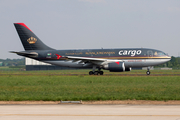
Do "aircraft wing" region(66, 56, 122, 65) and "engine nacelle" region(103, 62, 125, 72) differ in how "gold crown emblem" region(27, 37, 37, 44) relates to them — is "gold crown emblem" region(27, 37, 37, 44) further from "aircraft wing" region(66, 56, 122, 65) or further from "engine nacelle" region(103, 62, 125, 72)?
"engine nacelle" region(103, 62, 125, 72)

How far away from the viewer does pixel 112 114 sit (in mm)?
11758

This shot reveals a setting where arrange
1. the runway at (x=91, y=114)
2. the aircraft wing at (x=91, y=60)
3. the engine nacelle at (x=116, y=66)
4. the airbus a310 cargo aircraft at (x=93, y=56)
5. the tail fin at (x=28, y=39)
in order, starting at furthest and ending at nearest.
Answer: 1. the tail fin at (x=28, y=39)
2. the airbus a310 cargo aircraft at (x=93, y=56)
3. the aircraft wing at (x=91, y=60)
4. the engine nacelle at (x=116, y=66)
5. the runway at (x=91, y=114)

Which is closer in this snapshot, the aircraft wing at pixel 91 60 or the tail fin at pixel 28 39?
the aircraft wing at pixel 91 60

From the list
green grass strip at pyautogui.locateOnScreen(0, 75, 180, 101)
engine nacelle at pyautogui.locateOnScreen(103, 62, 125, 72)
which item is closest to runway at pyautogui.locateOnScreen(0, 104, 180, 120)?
green grass strip at pyautogui.locateOnScreen(0, 75, 180, 101)

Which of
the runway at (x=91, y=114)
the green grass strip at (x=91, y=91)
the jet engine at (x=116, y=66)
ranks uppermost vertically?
the jet engine at (x=116, y=66)

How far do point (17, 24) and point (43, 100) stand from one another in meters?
34.3

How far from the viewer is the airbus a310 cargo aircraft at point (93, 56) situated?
143ft

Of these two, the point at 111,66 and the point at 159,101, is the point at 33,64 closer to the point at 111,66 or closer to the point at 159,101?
the point at 111,66

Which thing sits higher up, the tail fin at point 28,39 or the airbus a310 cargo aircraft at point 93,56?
the tail fin at point 28,39

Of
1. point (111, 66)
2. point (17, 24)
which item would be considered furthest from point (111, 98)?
point (17, 24)

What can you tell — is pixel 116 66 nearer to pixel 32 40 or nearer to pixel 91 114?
pixel 32 40

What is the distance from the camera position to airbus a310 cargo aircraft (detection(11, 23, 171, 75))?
143 ft

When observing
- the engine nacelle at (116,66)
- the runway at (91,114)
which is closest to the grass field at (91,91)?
the runway at (91,114)

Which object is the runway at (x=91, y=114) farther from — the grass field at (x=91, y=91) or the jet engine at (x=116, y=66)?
the jet engine at (x=116, y=66)
